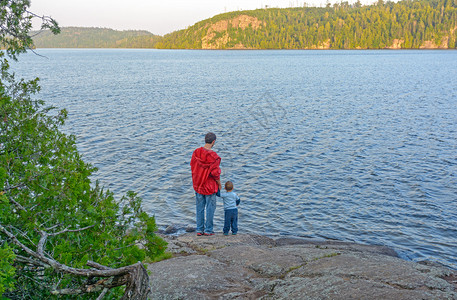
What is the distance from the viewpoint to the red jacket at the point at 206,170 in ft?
35.5

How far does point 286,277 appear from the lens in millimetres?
8148

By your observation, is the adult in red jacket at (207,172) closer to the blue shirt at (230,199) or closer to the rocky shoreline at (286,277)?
the blue shirt at (230,199)

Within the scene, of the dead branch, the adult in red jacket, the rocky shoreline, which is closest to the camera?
the dead branch

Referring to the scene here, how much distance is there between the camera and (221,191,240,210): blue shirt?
37.6 ft

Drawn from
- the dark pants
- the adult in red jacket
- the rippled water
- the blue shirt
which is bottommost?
the rippled water

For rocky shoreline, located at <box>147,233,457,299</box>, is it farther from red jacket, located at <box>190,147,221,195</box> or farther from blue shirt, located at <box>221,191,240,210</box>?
red jacket, located at <box>190,147,221,195</box>

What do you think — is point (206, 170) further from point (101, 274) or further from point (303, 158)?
point (303, 158)

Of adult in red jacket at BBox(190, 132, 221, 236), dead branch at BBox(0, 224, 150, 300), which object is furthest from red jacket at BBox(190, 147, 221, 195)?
dead branch at BBox(0, 224, 150, 300)

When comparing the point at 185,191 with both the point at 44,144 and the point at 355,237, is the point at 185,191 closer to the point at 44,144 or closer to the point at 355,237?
the point at 355,237

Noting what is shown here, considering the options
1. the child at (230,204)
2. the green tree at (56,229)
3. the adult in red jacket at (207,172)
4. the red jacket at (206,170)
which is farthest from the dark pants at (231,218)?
the green tree at (56,229)

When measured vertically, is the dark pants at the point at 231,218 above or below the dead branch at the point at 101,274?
below

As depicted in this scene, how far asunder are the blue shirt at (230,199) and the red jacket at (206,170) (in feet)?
1.46

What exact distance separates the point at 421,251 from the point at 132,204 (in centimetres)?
1124

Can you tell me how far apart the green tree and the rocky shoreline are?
123 cm
